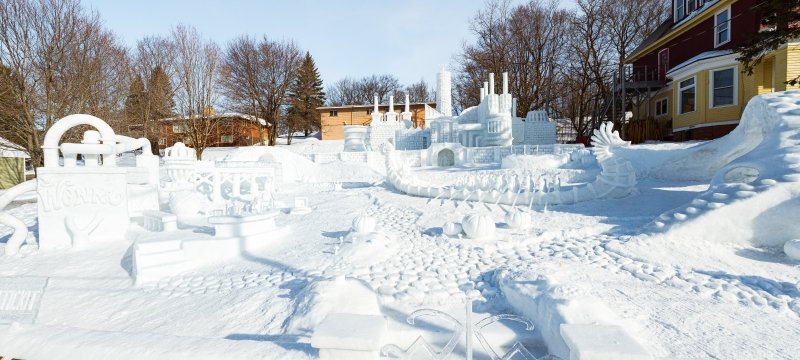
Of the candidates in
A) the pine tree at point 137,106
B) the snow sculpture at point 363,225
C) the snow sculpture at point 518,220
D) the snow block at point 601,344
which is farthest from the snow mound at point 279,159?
the snow block at point 601,344

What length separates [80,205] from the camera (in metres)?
7.95

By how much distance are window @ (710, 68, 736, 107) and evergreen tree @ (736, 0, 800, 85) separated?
2.15 meters

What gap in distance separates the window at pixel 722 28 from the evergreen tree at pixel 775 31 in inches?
116

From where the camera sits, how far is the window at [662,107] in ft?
70.3

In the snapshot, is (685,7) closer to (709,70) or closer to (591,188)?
(709,70)

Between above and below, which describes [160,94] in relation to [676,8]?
below

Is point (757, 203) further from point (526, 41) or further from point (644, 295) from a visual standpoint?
point (526, 41)

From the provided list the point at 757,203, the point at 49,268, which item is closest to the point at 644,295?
the point at 757,203

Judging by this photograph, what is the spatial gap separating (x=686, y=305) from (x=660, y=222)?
10.1 feet

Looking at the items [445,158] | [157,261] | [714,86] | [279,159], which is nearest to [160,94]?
[279,159]

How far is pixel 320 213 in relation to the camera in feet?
34.3

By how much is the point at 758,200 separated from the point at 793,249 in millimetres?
932

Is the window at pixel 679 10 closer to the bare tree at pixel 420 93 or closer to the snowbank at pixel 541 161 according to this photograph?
the snowbank at pixel 541 161

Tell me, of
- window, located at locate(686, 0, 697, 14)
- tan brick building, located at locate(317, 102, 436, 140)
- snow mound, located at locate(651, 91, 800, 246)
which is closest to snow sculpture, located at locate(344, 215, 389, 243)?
snow mound, located at locate(651, 91, 800, 246)
